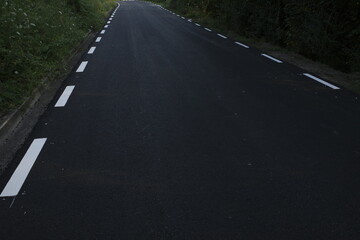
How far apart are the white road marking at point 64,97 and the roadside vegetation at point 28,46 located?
527mm

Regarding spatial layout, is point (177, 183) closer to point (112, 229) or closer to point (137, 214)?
point (137, 214)

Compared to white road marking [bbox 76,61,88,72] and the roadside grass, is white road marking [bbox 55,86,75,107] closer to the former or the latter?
white road marking [bbox 76,61,88,72]

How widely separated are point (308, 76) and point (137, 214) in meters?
6.20

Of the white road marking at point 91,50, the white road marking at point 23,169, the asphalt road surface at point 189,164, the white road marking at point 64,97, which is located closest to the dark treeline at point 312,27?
the asphalt road surface at point 189,164

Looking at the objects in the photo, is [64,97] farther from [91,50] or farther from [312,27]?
[312,27]

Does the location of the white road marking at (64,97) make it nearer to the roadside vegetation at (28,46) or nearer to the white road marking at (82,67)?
the roadside vegetation at (28,46)

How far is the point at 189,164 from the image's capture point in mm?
4148

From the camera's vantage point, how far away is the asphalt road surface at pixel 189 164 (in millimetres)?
3113

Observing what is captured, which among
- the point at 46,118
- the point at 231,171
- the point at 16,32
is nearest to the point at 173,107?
the point at 46,118

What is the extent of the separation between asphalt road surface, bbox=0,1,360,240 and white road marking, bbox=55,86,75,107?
42 millimetres

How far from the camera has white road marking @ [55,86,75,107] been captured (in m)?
6.34

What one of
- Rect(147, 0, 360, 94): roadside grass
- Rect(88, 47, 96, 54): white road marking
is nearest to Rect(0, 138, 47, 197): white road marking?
Rect(147, 0, 360, 94): roadside grass

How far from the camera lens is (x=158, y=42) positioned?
13.3 m

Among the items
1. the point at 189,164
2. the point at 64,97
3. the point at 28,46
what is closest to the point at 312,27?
the point at 64,97
